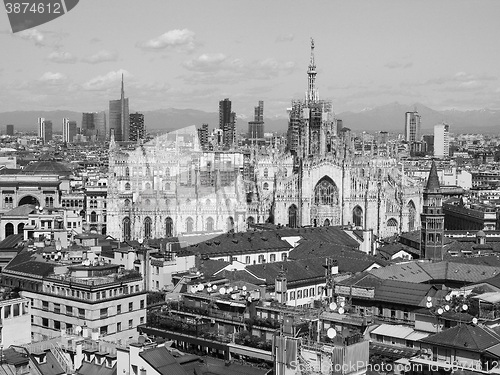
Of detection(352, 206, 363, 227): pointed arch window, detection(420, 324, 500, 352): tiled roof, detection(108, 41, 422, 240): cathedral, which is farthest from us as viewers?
detection(352, 206, 363, 227): pointed arch window

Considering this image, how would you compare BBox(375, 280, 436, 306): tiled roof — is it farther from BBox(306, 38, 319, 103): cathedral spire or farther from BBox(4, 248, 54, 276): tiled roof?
BBox(306, 38, 319, 103): cathedral spire

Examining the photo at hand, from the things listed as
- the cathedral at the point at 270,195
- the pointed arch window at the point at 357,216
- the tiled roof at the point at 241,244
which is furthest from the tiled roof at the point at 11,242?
the pointed arch window at the point at 357,216

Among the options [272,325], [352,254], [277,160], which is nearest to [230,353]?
[272,325]

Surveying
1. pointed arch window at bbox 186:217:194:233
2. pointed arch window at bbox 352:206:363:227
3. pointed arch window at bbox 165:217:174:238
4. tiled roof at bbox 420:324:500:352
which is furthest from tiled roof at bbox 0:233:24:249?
pointed arch window at bbox 352:206:363:227

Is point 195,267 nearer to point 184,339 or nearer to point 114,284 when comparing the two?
point 114,284

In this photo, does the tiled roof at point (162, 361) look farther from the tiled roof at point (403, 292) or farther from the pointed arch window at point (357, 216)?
the pointed arch window at point (357, 216)
